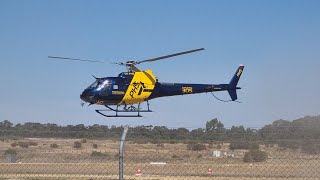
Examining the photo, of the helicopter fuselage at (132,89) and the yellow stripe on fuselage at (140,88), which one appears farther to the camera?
the yellow stripe on fuselage at (140,88)

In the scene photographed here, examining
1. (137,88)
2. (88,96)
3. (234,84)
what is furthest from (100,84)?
(234,84)

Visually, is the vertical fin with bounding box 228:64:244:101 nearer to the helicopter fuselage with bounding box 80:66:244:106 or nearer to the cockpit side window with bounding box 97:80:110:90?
the helicopter fuselage with bounding box 80:66:244:106

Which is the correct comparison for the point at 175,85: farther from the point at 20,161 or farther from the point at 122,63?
the point at 20,161

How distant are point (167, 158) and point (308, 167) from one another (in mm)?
15079

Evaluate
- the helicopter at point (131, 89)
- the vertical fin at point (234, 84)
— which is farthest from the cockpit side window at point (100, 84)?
the vertical fin at point (234, 84)

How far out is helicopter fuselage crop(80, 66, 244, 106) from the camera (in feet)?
89.1

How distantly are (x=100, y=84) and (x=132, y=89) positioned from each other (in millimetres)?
1724

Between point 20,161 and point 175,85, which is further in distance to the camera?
point 20,161

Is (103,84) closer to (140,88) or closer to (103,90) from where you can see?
(103,90)

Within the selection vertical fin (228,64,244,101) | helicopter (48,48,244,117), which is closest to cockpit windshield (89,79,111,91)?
helicopter (48,48,244,117)

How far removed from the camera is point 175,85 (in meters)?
29.9

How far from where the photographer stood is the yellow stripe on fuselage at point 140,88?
91.9ft

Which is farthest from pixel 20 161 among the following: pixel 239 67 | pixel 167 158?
pixel 239 67

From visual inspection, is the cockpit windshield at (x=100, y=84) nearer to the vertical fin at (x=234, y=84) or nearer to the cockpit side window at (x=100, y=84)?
the cockpit side window at (x=100, y=84)
